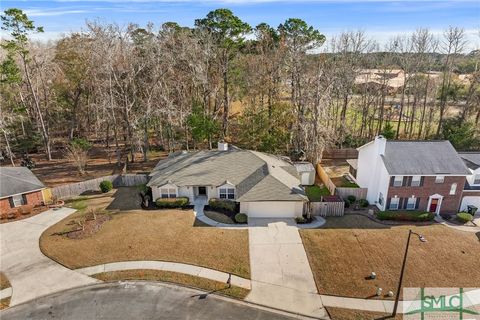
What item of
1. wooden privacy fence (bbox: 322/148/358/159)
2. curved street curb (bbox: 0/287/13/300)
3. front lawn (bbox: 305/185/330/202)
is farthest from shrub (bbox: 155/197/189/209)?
wooden privacy fence (bbox: 322/148/358/159)

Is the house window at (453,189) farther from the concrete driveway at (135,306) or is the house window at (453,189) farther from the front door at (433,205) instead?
the concrete driveway at (135,306)

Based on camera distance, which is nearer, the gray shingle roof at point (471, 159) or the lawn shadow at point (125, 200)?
→ the gray shingle roof at point (471, 159)

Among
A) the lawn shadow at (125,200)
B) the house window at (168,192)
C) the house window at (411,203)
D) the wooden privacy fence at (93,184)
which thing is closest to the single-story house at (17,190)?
the wooden privacy fence at (93,184)

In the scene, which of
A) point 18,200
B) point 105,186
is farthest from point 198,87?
point 18,200

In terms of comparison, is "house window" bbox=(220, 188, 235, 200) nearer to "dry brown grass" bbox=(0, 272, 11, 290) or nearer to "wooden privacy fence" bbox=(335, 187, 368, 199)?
"wooden privacy fence" bbox=(335, 187, 368, 199)

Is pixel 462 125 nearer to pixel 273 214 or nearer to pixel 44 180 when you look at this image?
pixel 273 214

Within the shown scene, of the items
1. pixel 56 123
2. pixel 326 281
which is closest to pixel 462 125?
pixel 326 281
